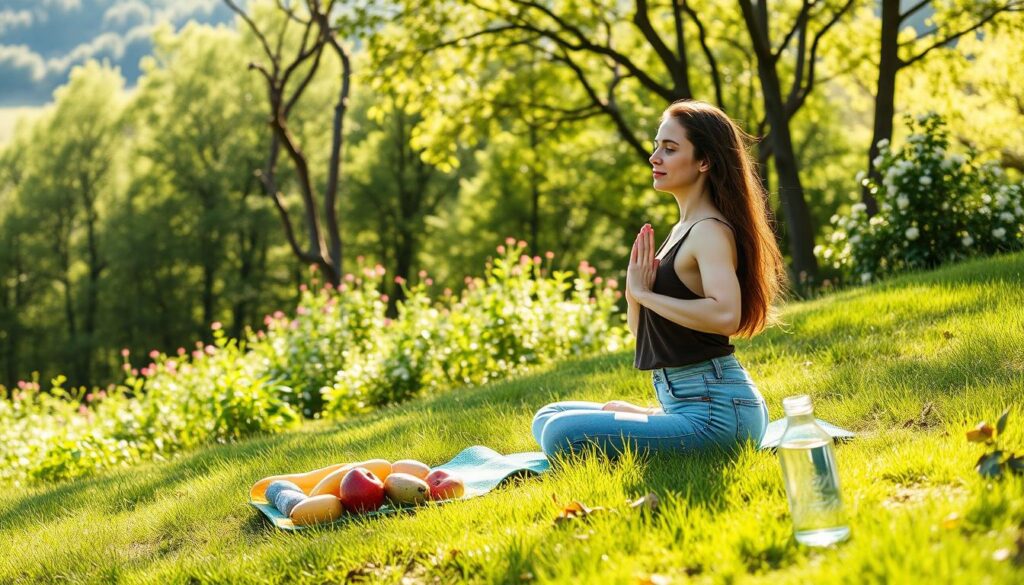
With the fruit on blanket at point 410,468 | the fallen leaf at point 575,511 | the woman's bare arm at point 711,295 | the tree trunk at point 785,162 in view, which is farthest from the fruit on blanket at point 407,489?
the tree trunk at point 785,162

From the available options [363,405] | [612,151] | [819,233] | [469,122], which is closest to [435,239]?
[612,151]

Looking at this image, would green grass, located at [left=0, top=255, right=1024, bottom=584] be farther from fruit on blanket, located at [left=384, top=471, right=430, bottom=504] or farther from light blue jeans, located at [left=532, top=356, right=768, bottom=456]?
fruit on blanket, located at [left=384, top=471, right=430, bottom=504]

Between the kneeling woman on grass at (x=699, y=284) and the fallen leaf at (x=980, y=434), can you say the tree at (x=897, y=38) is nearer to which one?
the kneeling woman on grass at (x=699, y=284)

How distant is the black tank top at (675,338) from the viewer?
4164 mm

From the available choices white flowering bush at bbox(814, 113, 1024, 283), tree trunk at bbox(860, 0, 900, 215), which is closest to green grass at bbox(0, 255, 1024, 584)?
white flowering bush at bbox(814, 113, 1024, 283)

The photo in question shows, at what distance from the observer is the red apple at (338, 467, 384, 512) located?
426 centimetres

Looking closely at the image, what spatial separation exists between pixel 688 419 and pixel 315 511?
1657mm

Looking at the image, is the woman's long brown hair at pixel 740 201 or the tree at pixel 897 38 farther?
the tree at pixel 897 38

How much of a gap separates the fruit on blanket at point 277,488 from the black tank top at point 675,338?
5.85ft

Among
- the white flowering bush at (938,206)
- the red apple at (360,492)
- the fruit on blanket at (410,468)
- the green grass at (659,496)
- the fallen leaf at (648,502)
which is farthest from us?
the white flowering bush at (938,206)

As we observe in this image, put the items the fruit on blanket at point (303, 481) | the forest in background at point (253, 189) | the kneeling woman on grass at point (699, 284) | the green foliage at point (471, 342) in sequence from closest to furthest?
the kneeling woman on grass at point (699, 284) → the fruit on blanket at point (303, 481) → the green foliage at point (471, 342) → the forest in background at point (253, 189)

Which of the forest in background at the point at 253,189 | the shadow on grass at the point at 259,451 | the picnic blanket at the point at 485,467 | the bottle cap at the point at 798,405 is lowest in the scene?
the picnic blanket at the point at 485,467

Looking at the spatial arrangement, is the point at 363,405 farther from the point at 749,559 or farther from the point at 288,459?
the point at 749,559

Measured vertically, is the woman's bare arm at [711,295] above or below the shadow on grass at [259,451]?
above
